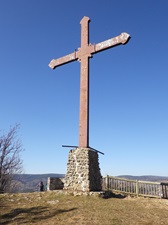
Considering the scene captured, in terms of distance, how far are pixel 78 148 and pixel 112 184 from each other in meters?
6.03

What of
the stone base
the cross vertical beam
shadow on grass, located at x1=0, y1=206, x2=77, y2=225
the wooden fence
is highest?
the cross vertical beam

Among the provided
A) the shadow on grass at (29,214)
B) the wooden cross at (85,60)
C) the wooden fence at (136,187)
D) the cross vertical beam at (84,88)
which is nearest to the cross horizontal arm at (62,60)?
the wooden cross at (85,60)

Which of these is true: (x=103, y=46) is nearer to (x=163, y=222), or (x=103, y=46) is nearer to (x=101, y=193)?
(x=101, y=193)

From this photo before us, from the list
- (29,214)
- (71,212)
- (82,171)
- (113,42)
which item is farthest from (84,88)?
(29,214)

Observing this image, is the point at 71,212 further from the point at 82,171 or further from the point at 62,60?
the point at 62,60

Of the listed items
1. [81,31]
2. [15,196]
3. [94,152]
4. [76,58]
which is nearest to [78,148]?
[94,152]

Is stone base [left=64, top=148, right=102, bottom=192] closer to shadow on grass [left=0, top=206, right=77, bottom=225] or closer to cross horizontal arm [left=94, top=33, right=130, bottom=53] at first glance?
shadow on grass [left=0, top=206, right=77, bottom=225]

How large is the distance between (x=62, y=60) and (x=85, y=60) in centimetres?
184

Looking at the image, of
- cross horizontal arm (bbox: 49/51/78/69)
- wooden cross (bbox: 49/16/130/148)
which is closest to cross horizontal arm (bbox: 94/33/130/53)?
wooden cross (bbox: 49/16/130/148)

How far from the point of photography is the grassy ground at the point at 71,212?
8.30 metres

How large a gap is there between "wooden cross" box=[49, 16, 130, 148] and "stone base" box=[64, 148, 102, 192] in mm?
533

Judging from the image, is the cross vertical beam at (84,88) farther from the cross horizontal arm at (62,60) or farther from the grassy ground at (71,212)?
the grassy ground at (71,212)

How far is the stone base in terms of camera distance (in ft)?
40.9

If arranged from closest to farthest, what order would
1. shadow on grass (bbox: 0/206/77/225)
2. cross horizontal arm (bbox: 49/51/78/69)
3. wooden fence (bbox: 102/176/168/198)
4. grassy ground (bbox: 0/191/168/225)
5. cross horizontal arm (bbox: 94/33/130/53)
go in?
grassy ground (bbox: 0/191/168/225) < shadow on grass (bbox: 0/206/77/225) < cross horizontal arm (bbox: 94/33/130/53) < cross horizontal arm (bbox: 49/51/78/69) < wooden fence (bbox: 102/176/168/198)
